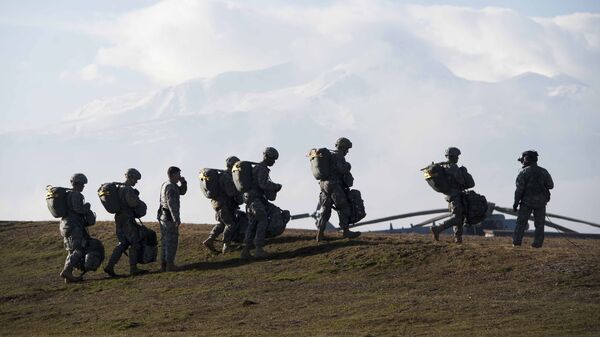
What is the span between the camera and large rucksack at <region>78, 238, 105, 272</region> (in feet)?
112

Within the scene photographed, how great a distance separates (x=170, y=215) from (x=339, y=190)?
4.24 m

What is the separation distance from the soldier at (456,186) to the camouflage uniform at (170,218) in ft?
20.7

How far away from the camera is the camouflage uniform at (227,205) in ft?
116

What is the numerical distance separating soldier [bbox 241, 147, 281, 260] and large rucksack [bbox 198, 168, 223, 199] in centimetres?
144

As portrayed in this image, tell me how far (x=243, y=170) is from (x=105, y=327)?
765 centimetres

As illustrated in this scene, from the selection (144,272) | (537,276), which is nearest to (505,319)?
(537,276)

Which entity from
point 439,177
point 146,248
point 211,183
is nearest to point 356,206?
point 439,177

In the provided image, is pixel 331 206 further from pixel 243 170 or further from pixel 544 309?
pixel 544 309

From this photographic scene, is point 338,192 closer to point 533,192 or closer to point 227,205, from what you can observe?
point 227,205

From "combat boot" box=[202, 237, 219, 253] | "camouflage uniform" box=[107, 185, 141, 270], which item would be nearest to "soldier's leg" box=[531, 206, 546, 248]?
"combat boot" box=[202, 237, 219, 253]

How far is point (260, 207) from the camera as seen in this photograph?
112 feet

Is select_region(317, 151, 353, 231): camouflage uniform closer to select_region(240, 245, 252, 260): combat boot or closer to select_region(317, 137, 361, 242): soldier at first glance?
select_region(317, 137, 361, 242): soldier

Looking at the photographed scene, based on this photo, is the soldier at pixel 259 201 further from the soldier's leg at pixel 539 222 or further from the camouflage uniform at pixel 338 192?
the soldier's leg at pixel 539 222

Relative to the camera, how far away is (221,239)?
37.3m
